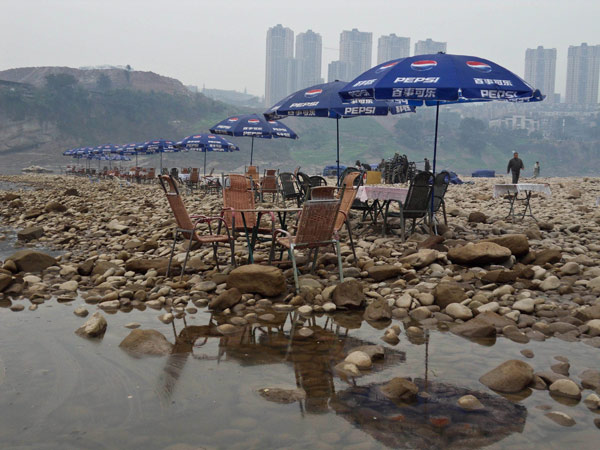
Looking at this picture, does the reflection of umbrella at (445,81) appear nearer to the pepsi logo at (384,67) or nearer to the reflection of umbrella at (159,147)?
the pepsi logo at (384,67)

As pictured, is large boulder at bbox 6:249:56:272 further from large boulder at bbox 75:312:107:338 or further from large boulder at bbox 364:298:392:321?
large boulder at bbox 364:298:392:321

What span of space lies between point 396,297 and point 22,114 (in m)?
98.8

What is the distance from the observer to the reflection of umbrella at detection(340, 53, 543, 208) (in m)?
6.53

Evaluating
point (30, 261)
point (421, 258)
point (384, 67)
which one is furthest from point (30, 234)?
point (421, 258)

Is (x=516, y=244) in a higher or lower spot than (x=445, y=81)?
lower

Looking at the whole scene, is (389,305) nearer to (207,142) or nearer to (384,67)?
(384,67)

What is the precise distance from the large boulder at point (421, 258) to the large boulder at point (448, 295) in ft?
3.31

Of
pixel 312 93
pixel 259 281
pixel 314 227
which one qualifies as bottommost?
pixel 259 281

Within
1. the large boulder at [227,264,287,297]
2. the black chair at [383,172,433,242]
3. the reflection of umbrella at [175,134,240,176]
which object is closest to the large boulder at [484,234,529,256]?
the black chair at [383,172,433,242]

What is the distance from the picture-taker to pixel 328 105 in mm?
9148

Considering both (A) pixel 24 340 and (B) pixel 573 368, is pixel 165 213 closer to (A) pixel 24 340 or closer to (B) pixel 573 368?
(A) pixel 24 340

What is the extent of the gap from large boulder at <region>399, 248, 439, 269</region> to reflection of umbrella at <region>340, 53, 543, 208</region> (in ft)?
6.12

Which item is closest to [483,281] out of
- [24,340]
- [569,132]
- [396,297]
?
[396,297]

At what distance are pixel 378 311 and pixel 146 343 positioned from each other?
1.69m
